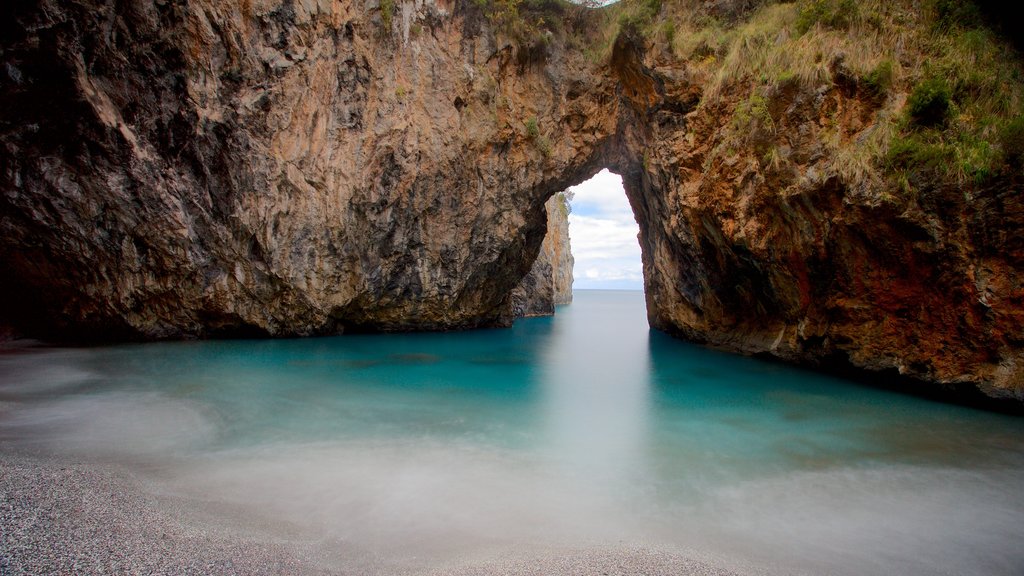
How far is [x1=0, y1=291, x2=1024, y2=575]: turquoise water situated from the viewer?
3.58 meters

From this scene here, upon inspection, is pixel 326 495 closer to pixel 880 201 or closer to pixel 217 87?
pixel 880 201

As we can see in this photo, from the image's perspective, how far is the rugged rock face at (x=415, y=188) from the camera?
329 inches

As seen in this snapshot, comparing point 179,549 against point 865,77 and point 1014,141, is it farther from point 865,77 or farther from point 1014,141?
point 865,77

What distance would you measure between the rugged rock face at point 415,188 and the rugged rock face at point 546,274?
1026cm

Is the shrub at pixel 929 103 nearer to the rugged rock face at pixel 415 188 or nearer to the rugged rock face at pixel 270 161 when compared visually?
the rugged rock face at pixel 415 188

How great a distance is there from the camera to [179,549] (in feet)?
9.76

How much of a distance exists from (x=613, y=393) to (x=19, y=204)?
12678 millimetres

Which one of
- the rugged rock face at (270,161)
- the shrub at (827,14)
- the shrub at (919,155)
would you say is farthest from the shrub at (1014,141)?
the rugged rock face at (270,161)

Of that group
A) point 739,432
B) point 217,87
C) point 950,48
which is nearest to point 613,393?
point 739,432

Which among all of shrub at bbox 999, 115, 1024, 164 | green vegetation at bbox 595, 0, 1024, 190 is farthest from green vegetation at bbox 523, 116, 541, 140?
shrub at bbox 999, 115, 1024, 164

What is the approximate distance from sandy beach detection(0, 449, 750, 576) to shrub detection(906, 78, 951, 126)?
8.90 meters

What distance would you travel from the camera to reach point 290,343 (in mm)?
13594

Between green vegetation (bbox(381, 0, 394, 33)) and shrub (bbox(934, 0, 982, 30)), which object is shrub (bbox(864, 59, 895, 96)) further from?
green vegetation (bbox(381, 0, 394, 33))

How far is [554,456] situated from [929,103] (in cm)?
869
